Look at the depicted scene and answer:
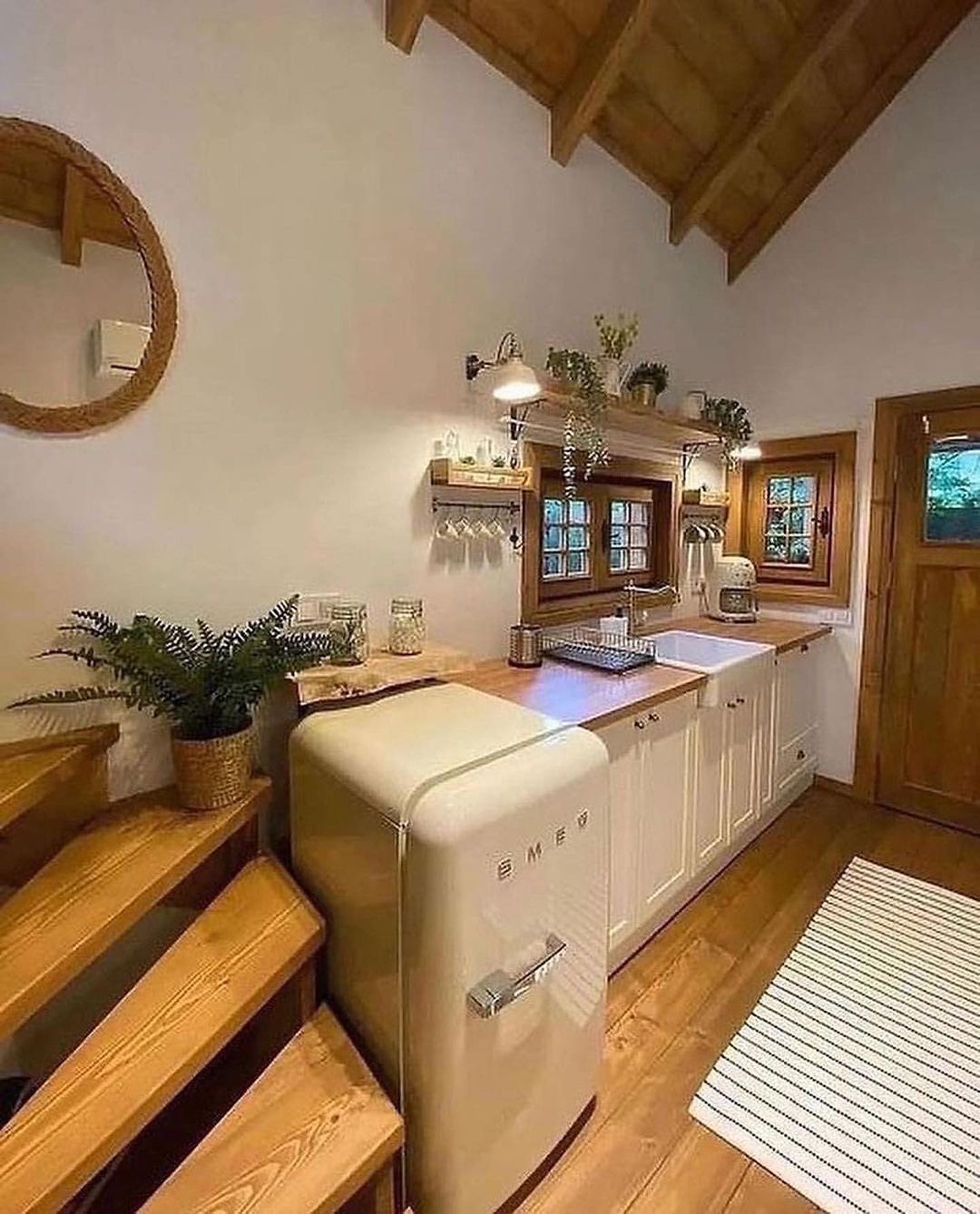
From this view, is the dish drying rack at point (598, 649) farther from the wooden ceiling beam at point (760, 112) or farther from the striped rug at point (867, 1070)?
the wooden ceiling beam at point (760, 112)

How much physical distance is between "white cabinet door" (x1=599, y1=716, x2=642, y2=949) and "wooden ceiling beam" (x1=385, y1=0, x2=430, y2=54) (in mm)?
2170

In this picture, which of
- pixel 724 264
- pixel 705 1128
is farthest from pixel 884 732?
pixel 724 264

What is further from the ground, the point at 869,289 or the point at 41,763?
the point at 869,289

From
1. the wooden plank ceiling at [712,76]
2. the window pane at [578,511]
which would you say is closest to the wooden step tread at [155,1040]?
the window pane at [578,511]

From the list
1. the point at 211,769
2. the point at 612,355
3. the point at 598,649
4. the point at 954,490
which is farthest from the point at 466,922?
the point at 954,490

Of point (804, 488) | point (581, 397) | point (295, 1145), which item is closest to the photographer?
point (295, 1145)

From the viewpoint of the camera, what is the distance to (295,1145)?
3.68ft

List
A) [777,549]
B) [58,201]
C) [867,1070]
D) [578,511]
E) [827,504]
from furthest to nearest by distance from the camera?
[777,549] → [827,504] → [578,511] → [867,1070] → [58,201]

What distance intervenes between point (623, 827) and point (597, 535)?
1.44 meters

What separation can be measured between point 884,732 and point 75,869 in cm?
350

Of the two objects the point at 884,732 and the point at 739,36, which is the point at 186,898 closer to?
the point at 884,732

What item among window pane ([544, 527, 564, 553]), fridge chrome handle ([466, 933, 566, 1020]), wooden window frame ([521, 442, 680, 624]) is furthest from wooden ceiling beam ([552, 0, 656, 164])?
fridge chrome handle ([466, 933, 566, 1020])

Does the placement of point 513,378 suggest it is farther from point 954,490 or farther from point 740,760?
point 954,490

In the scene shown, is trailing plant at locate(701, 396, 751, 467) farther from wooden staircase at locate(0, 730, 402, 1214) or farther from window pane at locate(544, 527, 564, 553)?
wooden staircase at locate(0, 730, 402, 1214)
